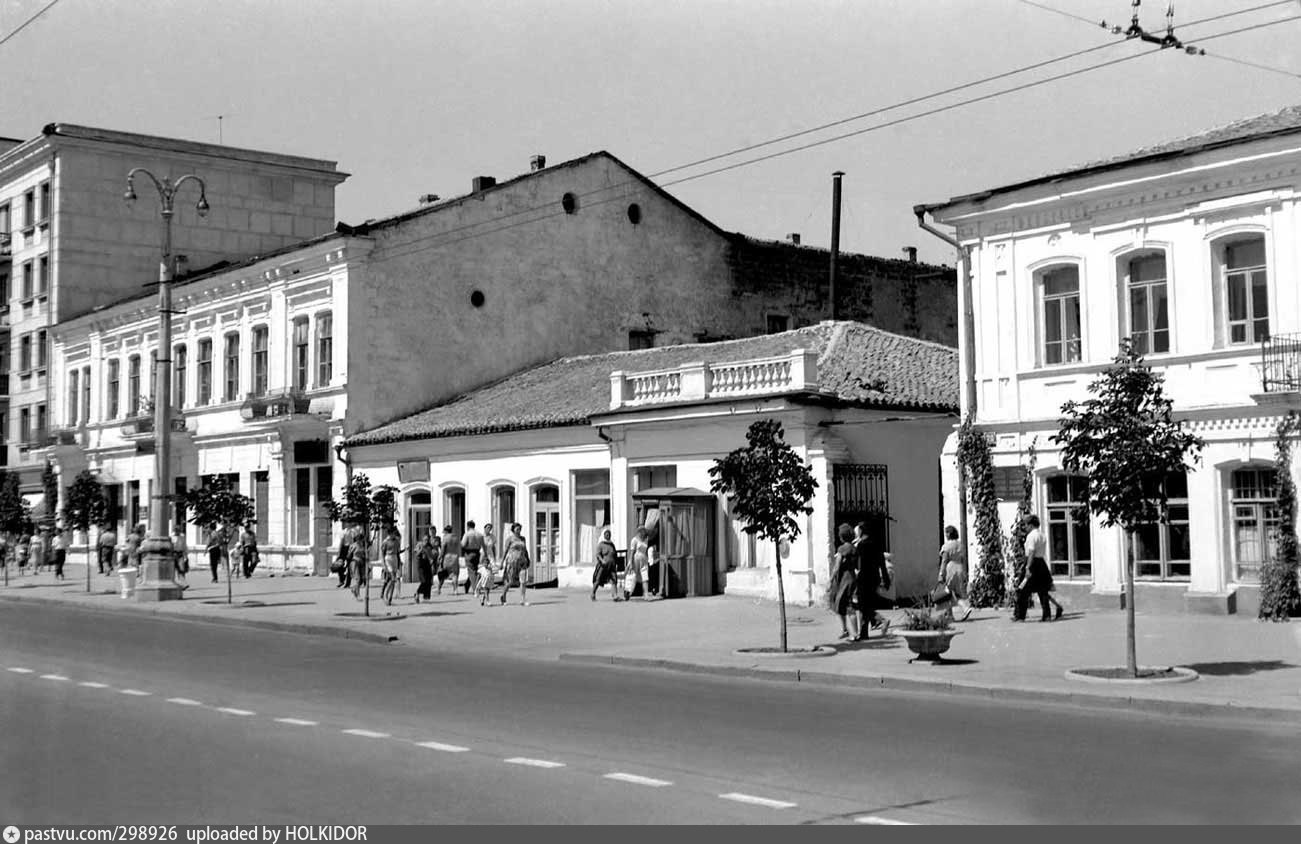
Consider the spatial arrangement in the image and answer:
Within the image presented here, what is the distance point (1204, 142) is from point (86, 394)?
43.0 metres

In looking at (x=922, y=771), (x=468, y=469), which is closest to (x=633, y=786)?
(x=922, y=771)

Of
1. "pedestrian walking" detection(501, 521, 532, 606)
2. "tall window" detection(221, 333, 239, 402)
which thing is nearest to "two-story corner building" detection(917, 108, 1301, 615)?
"pedestrian walking" detection(501, 521, 532, 606)

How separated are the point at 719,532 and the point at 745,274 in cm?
1914

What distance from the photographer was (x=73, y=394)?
5475cm

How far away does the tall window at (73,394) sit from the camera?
178 ft

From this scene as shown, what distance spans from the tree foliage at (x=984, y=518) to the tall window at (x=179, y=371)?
99.4 ft

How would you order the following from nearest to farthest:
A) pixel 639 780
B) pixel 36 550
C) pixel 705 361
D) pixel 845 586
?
pixel 639 780, pixel 845 586, pixel 705 361, pixel 36 550

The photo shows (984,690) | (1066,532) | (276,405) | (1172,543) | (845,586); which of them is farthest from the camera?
(276,405)

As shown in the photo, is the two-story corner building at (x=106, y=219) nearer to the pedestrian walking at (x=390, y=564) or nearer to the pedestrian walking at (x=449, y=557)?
the pedestrian walking at (x=449, y=557)

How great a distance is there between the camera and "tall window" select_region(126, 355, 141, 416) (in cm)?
5016

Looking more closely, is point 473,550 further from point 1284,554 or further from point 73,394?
point 73,394

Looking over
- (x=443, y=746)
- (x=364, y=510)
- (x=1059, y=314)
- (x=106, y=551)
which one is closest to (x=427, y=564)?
(x=364, y=510)

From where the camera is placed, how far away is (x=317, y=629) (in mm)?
24641
